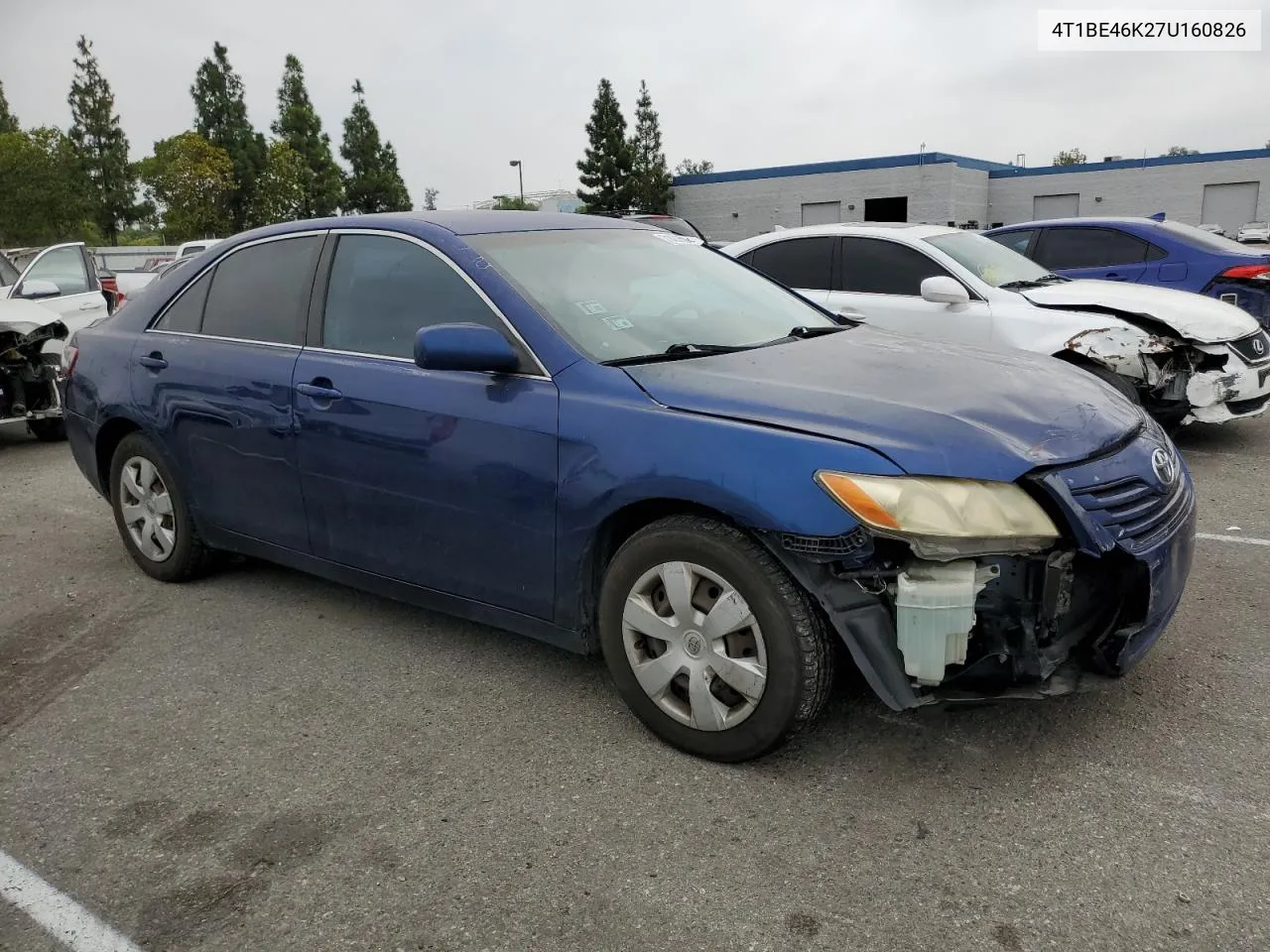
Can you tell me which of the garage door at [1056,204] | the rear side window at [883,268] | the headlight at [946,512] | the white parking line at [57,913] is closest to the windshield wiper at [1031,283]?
the rear side window at [883,268]

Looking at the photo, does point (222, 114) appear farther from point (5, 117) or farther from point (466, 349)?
point (466, 349)

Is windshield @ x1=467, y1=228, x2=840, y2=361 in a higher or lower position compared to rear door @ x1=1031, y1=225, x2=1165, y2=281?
higher

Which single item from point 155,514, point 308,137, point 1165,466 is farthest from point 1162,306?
point 308,137

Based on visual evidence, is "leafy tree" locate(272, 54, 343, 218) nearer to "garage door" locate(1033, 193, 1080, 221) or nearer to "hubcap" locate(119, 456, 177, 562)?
"garage door" locate(1033, 193, 1080, 221)

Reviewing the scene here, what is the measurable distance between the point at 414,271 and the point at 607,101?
67441mm

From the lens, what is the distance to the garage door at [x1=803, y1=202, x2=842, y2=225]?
49625 mm

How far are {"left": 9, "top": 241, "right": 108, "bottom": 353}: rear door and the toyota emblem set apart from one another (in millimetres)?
9886

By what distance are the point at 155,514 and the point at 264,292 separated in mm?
1253

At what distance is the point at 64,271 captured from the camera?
1081 centimetres

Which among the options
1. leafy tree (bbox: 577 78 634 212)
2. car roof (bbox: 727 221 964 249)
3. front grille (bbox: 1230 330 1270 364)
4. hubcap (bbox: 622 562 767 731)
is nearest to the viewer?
hubcap (bbox: 622 562 767 731)

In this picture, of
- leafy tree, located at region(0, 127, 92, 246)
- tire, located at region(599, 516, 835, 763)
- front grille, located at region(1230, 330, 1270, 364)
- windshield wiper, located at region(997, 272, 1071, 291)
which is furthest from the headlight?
leafy tree, located at region(0, 127, 92, 246)

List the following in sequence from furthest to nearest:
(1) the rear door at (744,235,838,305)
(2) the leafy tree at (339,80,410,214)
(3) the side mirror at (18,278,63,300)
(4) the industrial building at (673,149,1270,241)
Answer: (2) the leafy tree at (339,80,410,214) → (4) the industrial building at (673,149,1270,241) → (3) the side mirror at (18,278,63,300) → (1) the rear door at (744,235,838,305)

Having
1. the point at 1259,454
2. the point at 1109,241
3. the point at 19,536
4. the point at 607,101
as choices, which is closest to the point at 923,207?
the point at 607,101

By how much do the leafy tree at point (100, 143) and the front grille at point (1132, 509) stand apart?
7861 cm
